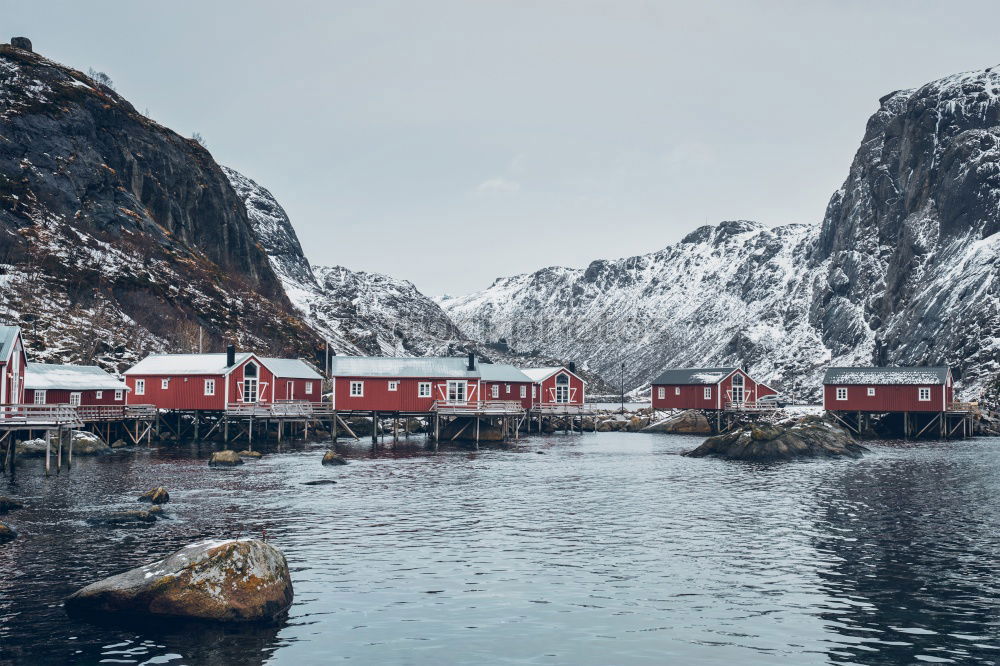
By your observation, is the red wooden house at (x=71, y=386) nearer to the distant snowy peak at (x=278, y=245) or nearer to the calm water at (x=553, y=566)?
the calm water at (x=553, y=566)

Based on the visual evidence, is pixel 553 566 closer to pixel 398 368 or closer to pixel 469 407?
pixel 469 407

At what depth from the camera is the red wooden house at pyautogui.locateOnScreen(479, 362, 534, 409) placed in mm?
89625

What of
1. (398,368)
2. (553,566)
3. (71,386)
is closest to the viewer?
(553,566)

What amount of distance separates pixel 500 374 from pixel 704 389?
28.2m

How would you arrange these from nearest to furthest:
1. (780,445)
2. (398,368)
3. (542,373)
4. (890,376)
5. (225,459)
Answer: (225,459) < (780,445) < (398,368) < (890,376) < (542,373)

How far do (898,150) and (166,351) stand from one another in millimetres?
138127

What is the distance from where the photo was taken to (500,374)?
92.0 metres

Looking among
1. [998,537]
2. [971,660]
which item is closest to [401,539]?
[971,660]

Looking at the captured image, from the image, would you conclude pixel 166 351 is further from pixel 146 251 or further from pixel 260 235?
pixel 260 235

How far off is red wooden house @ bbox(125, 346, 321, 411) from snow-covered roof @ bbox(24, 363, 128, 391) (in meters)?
2.67

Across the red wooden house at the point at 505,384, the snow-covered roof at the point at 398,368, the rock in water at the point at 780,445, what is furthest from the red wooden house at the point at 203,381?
the rock in water at the point at 780,445

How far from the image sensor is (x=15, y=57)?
122500 millimetres

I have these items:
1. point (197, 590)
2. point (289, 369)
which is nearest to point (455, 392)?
point (289, 369)

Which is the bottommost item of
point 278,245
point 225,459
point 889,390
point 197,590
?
point 225,459
